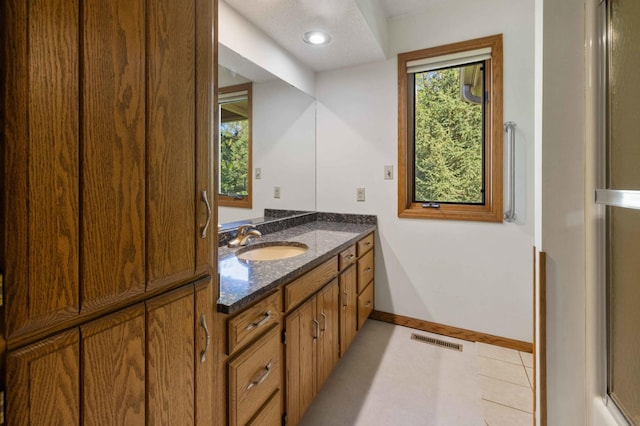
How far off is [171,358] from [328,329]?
106cm

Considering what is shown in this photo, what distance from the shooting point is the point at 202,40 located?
0.88 meters

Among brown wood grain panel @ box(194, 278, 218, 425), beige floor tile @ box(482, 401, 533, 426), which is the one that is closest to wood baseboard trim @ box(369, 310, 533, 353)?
beige floor tile @ box(482, 401, 533, 426)

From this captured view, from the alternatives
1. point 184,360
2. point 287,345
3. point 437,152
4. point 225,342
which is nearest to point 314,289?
point 287,345

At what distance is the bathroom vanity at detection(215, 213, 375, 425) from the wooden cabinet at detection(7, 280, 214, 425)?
11 cm

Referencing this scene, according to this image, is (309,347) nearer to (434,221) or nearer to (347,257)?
(347,257)

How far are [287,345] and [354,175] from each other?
1.70 metres

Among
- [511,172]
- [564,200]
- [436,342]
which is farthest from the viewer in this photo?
[436,342]

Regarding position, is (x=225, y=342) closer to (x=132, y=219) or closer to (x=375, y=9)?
(x=132, y=219)

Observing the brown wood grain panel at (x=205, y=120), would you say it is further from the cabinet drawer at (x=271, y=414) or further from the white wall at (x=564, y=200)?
the white wall at (x=564, y=200)

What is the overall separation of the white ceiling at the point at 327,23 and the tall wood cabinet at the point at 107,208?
1071 millimetres

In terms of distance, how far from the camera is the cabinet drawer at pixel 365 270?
227 centimetres

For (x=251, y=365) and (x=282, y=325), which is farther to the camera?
(x=282, y=325)

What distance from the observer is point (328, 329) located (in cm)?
172

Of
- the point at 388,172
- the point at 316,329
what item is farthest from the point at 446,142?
the point at 316,329
